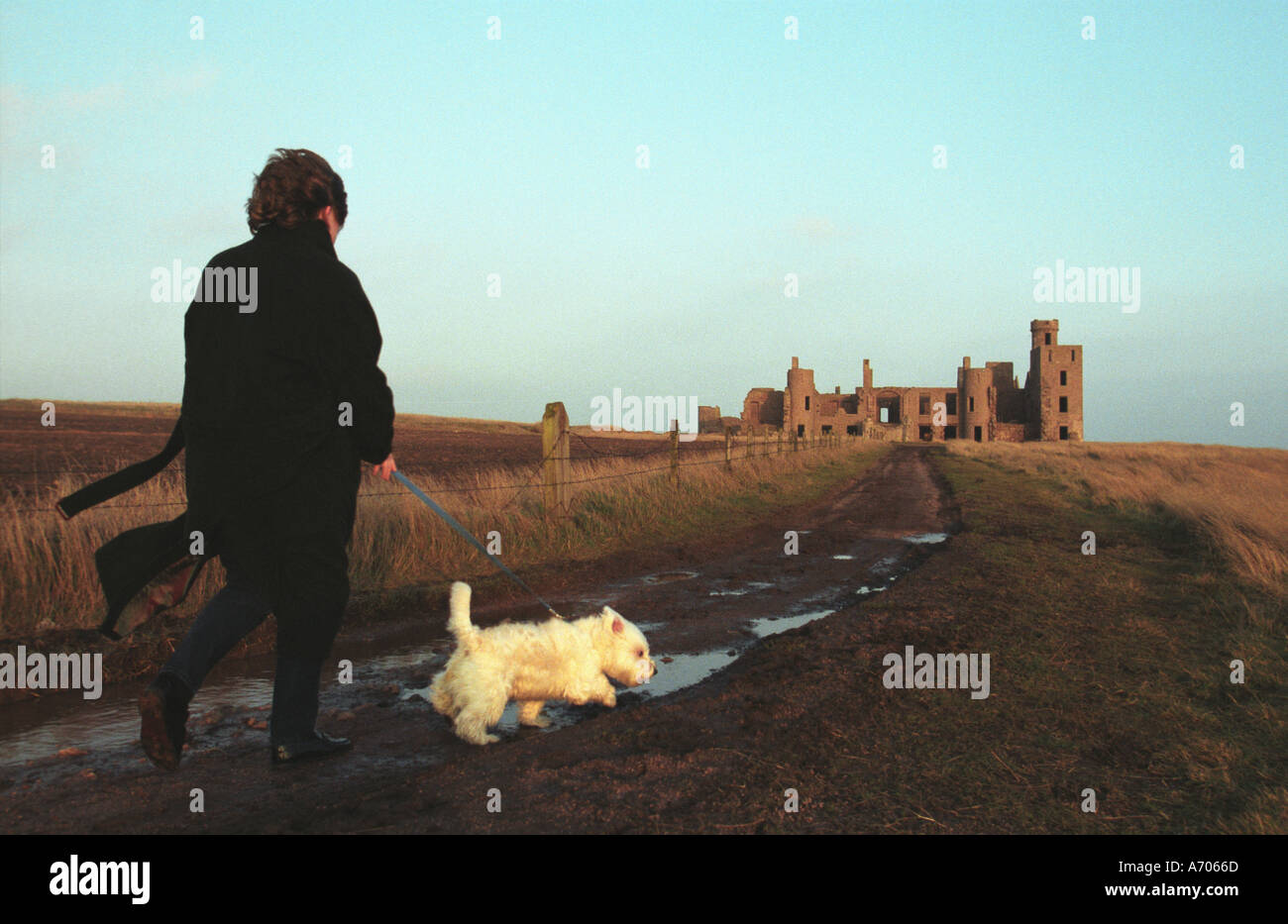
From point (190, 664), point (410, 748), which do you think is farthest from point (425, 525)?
point (190, 664)

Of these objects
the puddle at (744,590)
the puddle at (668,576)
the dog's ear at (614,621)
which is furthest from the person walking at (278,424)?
the puddle at (668,576)

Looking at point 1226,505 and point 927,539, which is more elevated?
point 1226,505

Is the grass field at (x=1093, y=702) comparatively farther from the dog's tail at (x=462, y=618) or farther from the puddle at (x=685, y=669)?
the dog's tail at (x=462, y=618)

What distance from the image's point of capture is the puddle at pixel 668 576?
342 inches

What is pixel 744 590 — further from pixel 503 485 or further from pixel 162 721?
pixel 162 721

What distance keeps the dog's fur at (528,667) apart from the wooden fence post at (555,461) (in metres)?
6.00

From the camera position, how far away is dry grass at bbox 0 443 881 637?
623 cm

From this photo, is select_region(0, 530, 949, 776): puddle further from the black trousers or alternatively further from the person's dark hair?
the person's dark hair

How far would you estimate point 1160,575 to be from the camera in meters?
8.17

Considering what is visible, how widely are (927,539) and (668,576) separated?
16.5ft

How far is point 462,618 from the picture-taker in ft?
12.9

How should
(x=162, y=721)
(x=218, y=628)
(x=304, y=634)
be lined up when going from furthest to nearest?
1. (x=304, y=634)
2. (x=218, y=628)
3. (x=162, y=721)
